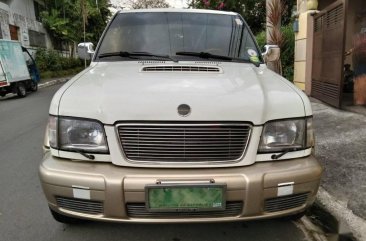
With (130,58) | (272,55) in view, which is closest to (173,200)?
(130,58)

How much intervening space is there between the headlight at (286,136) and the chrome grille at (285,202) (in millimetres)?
315

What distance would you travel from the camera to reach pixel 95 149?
102 inches

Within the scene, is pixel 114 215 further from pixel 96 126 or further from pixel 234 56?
pixel 234 56

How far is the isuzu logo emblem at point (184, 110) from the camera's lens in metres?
2.48

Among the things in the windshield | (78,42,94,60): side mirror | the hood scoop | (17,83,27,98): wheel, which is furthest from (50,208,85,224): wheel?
(17,83,27,98): wheel

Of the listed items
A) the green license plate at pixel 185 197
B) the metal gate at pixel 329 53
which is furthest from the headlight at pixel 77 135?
the metal gate at pixel 329 53

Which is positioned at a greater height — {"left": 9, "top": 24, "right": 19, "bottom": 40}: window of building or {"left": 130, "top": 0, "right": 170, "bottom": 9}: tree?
{"left": 130, "top": 0, "right": 170, "bottom": 9}: tree

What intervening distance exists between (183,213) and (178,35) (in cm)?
201

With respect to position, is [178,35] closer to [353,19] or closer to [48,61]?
[353,19]

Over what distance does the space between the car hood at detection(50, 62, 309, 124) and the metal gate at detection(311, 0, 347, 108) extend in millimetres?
4980

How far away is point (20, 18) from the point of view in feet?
78.9

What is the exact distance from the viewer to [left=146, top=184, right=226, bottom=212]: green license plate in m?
2.42

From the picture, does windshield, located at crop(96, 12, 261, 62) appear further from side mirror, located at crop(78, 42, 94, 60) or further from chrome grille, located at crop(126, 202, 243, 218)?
chrome grille, located at crop(126, 202, 243, 218)

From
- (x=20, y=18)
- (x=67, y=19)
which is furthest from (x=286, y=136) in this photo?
(x=67, y=19)
